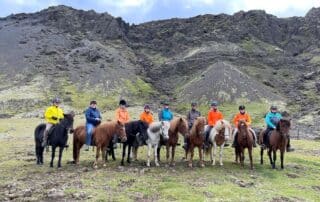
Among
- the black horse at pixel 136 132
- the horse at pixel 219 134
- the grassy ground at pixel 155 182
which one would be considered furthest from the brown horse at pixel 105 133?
the horse at pixel 219 134

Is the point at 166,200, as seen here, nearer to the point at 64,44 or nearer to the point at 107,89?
the point at 107,89

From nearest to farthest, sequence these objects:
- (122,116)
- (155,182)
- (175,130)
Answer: (155,182) < (175,130) < (122,116)

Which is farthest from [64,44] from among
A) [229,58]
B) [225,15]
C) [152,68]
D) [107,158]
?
[107,158]

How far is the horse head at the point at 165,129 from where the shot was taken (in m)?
26.5

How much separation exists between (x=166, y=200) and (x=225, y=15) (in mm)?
180326

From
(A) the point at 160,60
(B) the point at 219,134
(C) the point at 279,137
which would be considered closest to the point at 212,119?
(B) the point at 219,134

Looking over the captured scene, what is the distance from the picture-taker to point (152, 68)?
6373 inches

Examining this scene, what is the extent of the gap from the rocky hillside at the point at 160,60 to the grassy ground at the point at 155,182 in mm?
61848

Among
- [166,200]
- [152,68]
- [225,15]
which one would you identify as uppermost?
[225,15]

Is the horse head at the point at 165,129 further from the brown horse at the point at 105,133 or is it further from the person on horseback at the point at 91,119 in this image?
the person on horseback at the point at 91,119

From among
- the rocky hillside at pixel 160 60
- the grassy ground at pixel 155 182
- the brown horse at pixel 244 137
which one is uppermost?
the rocky hillside at pixel 160 60

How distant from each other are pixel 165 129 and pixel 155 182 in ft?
13.5

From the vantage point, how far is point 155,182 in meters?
23.3

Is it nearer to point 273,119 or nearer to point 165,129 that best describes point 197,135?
point 165,129
